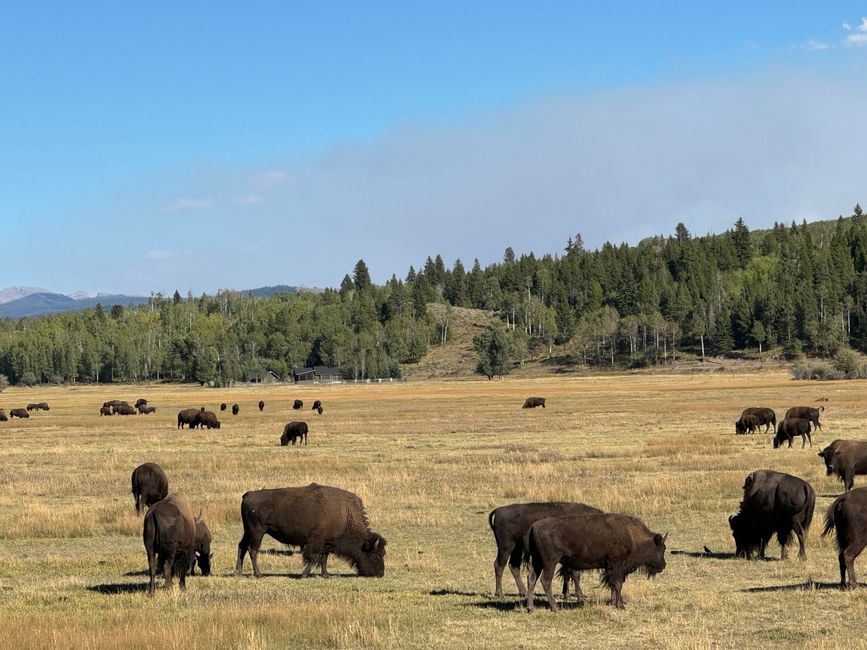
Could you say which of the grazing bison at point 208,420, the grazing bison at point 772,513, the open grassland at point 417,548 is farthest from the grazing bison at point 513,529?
the grazing bison at point 208,420

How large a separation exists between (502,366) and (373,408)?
88684 mm

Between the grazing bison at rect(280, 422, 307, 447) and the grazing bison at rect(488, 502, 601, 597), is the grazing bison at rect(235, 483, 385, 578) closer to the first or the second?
the grazing bison at rect(488, 502, 601, 597)

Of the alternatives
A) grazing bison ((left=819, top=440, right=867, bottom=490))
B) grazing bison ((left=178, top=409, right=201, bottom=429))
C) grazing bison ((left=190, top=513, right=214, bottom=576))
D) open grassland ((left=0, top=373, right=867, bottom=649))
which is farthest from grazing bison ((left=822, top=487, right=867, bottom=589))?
grazing bison ((left=178, top=409, right=201, bottom=429))

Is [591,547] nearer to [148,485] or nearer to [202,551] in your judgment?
[202,551]

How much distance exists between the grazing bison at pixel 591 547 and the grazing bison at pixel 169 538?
5100mm

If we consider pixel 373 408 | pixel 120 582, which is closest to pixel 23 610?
pixel 120 582

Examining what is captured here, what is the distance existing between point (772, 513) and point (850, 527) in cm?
314

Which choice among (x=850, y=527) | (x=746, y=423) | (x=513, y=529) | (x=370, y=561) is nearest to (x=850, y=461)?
(x=850, y=527)

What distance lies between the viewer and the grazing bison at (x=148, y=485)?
23078 millimetres

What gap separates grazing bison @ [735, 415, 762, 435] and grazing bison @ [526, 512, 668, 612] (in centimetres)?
3215

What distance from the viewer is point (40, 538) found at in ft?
67.7

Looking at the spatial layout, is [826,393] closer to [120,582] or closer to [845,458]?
[845,458]

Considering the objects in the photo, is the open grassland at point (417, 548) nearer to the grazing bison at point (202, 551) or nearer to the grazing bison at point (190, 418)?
the grazing bison at point (202, 551)

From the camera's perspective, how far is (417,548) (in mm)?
18688
